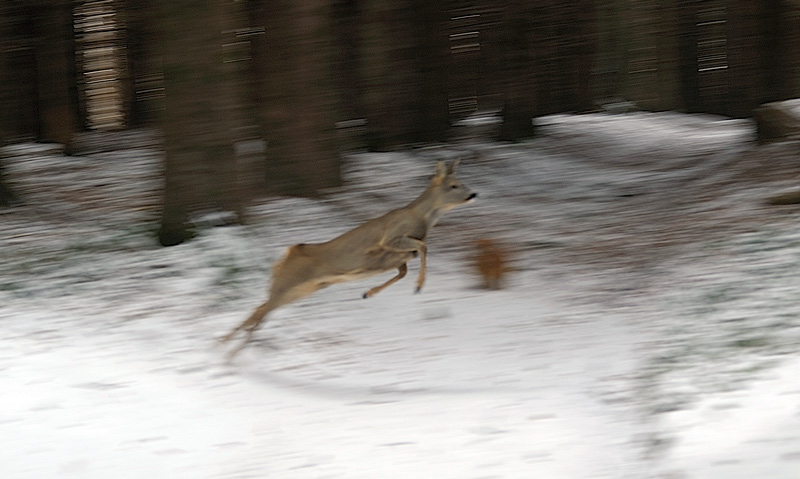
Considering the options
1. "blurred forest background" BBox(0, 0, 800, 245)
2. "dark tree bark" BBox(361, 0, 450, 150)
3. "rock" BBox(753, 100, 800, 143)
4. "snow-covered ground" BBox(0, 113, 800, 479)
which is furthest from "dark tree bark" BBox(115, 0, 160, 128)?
"rock" BBox(753, 100, 800, 143)

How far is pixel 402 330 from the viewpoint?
9.44 m

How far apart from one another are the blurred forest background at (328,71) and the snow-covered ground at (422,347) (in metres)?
1.16

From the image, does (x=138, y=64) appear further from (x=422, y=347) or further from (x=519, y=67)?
(x=422, y=347)

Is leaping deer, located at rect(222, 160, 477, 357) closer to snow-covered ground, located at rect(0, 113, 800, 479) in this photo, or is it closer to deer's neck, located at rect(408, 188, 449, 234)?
deer's neck, located at rect(408, 188, 449, 234)

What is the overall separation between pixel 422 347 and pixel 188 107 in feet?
14.7

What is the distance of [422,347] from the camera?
896 cm

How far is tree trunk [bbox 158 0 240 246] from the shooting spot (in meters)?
11.6

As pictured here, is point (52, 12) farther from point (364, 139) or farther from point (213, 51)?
point (213, 51)

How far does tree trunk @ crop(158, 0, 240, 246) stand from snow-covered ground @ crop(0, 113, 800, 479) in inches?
19.2

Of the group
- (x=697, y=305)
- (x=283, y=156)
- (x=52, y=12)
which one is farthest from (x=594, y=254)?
(x=52, y=12)

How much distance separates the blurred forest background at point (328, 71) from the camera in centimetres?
1177

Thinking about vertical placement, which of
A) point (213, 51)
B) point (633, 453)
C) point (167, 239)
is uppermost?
point (213, 51)

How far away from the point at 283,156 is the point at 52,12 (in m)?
7.75

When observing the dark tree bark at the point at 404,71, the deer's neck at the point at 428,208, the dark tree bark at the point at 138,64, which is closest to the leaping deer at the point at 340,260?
the deer's neck at the point at 428,208
